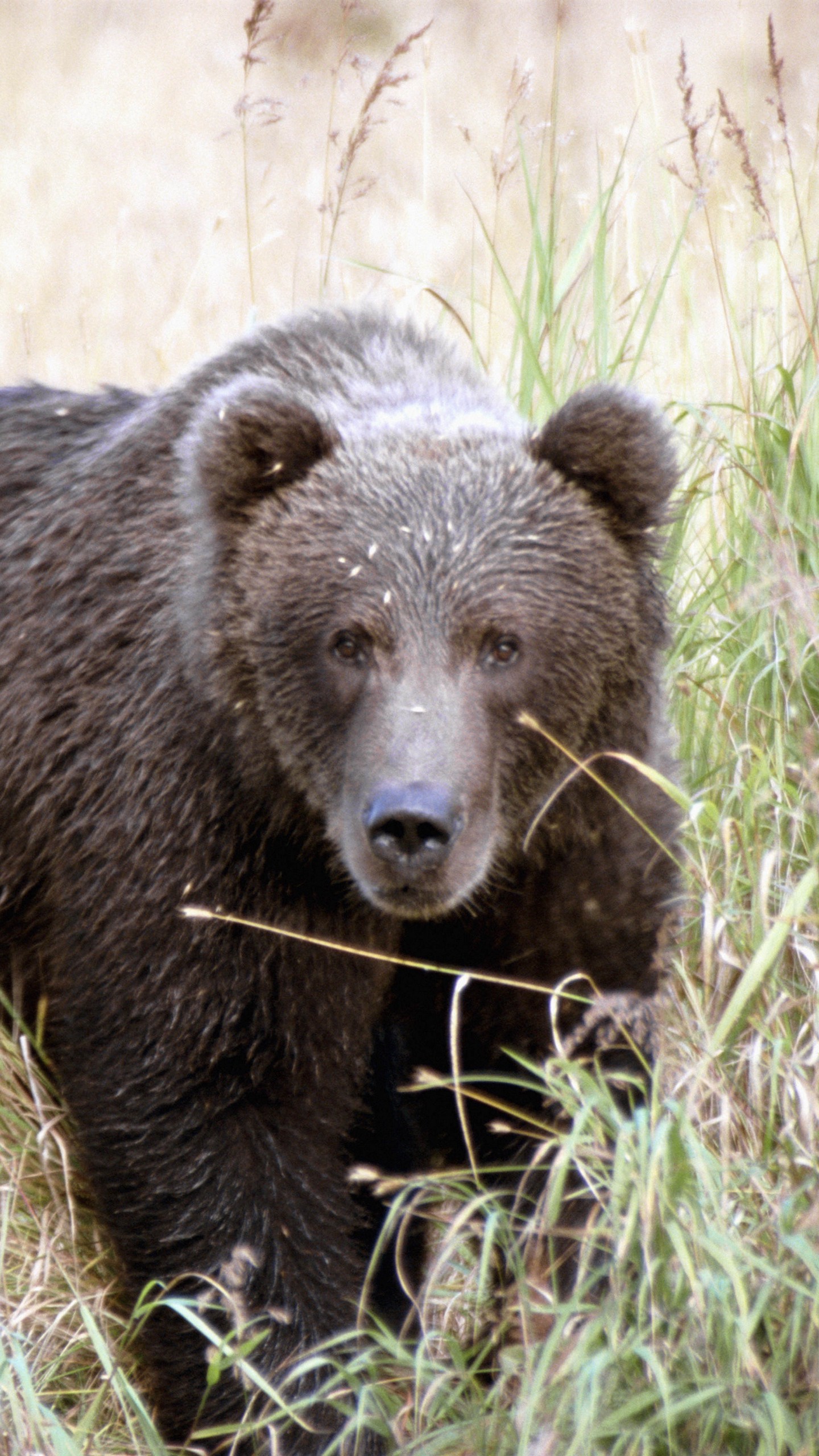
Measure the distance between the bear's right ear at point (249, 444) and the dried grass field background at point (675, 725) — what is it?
892mm

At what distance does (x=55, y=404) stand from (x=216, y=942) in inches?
66.0

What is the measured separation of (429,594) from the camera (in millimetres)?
3561

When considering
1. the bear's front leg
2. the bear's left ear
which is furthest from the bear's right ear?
the bear's front leg

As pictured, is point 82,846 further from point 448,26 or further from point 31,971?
point 448,26

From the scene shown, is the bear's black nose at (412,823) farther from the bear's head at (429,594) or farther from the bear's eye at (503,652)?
the bear's eye at (503,652)

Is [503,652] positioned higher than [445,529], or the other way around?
[445,529]

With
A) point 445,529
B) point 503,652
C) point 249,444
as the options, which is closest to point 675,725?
point 503,652

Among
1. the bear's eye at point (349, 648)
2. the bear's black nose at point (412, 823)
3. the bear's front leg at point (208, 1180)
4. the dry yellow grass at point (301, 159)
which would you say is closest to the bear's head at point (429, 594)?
the bear's eye at point (349, 648)

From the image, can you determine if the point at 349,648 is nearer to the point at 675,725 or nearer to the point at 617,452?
the point at 617,452

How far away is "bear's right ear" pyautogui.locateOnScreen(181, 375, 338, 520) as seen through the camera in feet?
11.9

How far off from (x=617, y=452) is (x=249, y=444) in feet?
2.49

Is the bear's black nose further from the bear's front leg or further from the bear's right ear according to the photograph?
the bear's right ear

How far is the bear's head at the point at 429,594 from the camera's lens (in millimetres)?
3545

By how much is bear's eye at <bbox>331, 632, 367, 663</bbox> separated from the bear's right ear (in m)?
0.38
